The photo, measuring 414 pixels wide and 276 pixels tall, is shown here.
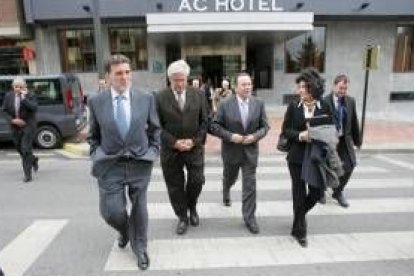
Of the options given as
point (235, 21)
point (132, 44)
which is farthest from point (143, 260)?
point (132, 44)

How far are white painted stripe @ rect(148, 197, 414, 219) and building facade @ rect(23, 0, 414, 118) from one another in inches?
387

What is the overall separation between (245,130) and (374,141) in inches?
304

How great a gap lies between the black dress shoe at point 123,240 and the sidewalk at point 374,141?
5.96m

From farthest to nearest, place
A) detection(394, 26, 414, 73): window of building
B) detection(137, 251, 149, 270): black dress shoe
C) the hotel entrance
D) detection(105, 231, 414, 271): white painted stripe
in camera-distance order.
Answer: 1. detection(394, 26, 414, 73): window of building
2. the hotel entrance
3. detection(105, 231, 414, 271): white painted stripe
4. detection(137, 251, 149, 270): black dress shoe

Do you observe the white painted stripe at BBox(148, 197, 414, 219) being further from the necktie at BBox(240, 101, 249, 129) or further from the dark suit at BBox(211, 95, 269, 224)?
the necktie at BBox(240, 101, 249, 129)

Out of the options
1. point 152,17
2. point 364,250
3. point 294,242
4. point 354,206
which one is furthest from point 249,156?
point 152,17

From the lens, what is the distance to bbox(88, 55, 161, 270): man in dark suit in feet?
12.9

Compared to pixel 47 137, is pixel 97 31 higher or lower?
higher

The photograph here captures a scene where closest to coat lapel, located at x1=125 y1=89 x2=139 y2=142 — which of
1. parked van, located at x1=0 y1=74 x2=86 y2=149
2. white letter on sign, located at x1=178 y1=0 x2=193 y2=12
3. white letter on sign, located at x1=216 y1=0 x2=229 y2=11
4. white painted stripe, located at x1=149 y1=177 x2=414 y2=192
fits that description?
white painted stripe, located at x1=149 y1=177 x2=414 y2=192

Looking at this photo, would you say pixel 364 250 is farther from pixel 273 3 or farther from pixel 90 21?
pixel 90 21

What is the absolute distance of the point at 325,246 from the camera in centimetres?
461

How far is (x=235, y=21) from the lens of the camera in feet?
46.0

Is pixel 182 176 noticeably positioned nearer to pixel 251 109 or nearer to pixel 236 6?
pixel 251 109

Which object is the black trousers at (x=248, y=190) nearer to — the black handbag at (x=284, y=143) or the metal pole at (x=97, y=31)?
the black handbag at (x=284, y=143)
